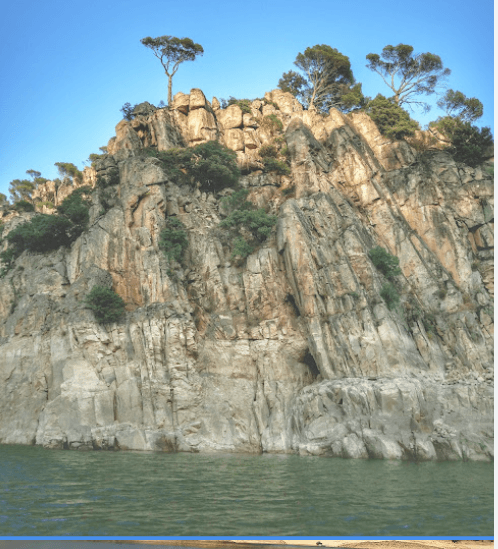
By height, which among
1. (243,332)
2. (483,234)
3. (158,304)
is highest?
(483,234)

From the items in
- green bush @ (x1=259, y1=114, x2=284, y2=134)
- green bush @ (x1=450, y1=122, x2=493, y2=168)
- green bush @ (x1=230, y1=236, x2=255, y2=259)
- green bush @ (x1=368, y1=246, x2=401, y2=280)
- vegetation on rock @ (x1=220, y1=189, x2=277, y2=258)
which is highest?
green bush @ (x1=259, y1=114, x2=284, y2=134)

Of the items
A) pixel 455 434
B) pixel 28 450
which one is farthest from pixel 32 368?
pixel 455 434

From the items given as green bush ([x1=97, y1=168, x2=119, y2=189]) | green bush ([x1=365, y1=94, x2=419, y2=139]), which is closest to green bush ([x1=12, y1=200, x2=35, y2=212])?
green bush ([x1=97, y1=168, x2=119, y2=189])

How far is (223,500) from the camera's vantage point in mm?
→ 8594

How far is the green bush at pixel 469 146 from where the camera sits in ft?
65.0

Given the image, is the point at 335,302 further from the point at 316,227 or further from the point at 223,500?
the point at 223,500

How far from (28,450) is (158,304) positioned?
745 cm

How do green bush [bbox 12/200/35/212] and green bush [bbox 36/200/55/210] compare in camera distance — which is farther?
green bush [bbox 12/200/35/212]

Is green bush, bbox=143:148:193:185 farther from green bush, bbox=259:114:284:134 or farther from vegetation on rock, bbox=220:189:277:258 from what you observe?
green bush, bbox=259:114:284:134

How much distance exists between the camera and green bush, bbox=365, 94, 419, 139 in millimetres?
26562

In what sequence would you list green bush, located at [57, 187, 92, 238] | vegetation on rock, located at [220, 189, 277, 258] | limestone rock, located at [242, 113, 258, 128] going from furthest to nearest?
limestone rock, located at [242, 113, 258, 128], green bush, located at [57, 187, 92, 238], vegetation on rock, located at [220, 189, 277, 258]

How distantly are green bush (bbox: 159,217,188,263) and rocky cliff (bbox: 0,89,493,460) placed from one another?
0.46 meters

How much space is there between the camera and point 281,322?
2128 centimetres

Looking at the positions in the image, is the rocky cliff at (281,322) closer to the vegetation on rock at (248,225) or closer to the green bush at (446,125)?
the vegetation on rock at (248,225)
